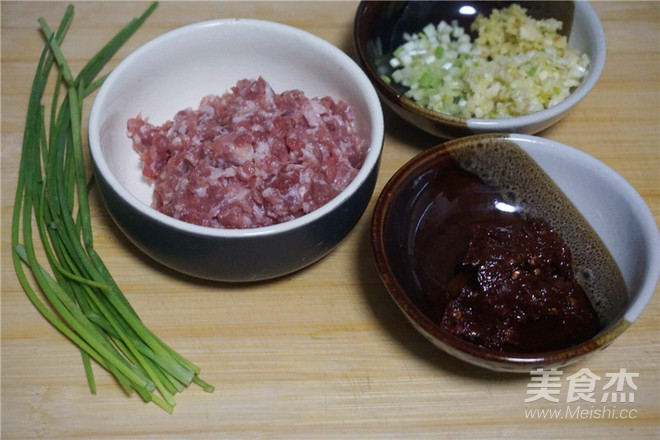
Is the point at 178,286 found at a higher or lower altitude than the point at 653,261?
lower

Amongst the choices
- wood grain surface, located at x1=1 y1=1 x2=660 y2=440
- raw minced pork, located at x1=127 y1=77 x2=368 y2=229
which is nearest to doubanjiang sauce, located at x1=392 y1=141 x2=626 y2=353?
wood grain surface, located at x1=1 y1=1 x2=660 y2=440

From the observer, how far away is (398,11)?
2.72 meters

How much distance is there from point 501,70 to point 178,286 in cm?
128

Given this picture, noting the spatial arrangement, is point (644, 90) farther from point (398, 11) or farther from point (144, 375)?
point (144, 375)

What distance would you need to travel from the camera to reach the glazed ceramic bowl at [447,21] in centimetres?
225

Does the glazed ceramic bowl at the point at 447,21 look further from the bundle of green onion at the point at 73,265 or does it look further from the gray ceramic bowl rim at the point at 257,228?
the bundle of green onion at the point at 73,265

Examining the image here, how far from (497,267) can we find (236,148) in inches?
30.9

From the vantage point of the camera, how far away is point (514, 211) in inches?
86.8

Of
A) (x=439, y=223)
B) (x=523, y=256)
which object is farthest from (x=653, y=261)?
(x=439, y=223)

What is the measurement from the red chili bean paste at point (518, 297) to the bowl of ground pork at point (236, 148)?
36 cm

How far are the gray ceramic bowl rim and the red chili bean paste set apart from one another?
1.30ft

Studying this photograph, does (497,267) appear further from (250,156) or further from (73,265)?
(73,265)

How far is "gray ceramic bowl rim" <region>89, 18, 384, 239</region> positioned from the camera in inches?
71.4

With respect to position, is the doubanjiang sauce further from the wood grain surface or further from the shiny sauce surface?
the wood grain surface
